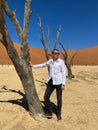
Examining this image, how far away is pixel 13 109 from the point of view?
8312 millimetres

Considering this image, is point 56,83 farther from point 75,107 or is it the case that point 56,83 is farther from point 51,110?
point 75,107

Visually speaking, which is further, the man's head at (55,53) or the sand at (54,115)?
the man's head at (55,53)

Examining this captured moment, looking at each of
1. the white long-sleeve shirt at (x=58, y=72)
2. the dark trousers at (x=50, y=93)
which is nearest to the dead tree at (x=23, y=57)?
the dark trousers at (x=50, y=93)

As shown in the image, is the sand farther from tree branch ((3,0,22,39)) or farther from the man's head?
tree branch ((3,0,22,39))

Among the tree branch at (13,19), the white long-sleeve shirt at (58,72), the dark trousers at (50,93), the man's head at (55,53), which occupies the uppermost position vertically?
the tree branch at (13,19)

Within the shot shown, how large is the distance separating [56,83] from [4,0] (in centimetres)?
261

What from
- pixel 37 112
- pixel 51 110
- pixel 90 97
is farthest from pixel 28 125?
pixel 90 97

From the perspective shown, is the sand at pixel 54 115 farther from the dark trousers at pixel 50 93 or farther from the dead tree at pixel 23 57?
the dead tree at pixel 23 57

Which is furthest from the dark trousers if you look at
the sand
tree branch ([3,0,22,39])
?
tree branch ([3,0,22,39])

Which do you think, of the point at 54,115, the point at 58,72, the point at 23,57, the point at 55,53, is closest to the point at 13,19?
the point at 23,57

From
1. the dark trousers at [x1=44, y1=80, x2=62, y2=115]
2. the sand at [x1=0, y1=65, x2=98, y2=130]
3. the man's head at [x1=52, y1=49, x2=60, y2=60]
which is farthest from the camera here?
the dark trousers at [x1=44, y1=80, x2=62, y2=115]

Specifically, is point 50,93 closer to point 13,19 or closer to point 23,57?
point 23,57

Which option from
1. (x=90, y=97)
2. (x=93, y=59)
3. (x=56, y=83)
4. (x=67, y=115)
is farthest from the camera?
(x=93, y=59)

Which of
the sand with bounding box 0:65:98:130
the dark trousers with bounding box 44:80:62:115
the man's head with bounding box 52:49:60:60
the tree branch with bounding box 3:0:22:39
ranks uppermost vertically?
the tree branch with bounding box 3:0:22:39
